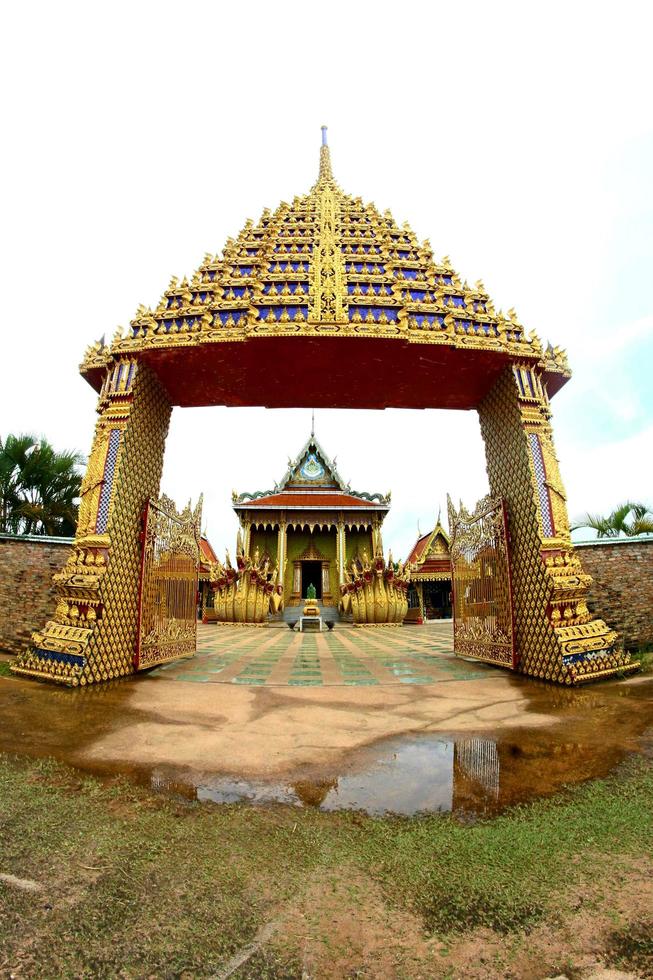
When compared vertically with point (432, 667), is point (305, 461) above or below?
above

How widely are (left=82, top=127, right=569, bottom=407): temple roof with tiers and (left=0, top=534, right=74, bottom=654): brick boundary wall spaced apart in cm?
285

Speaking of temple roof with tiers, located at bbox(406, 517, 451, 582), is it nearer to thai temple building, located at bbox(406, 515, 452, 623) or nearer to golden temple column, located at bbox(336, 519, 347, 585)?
thai temple building, located at bbox(406, 515, 452, 623)

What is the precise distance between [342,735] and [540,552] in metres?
3.84

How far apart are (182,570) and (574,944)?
24.7 ft

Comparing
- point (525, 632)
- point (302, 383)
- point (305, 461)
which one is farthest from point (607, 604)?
point (305, 461)

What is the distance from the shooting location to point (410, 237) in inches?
316

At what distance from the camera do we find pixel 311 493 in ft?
87.1

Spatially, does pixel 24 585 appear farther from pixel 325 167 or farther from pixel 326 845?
pixel 325 167

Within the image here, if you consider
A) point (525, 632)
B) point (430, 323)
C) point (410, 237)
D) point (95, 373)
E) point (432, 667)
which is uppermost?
point (410, 237)

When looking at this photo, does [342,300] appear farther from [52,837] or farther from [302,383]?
[52,837]

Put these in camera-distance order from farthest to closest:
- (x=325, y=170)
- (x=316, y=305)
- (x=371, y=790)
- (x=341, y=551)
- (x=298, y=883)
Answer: (x=341, y=551)
(x=325, y=170)
(x=316, y=305)
(x=371, y=790)
(x=298, y=883)

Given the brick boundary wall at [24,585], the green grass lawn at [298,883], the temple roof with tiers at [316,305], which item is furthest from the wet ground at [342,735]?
the temple roof with tiers at [316,305]

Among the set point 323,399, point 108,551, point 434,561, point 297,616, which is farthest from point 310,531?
point 108,551

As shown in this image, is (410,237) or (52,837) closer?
(52,837)
